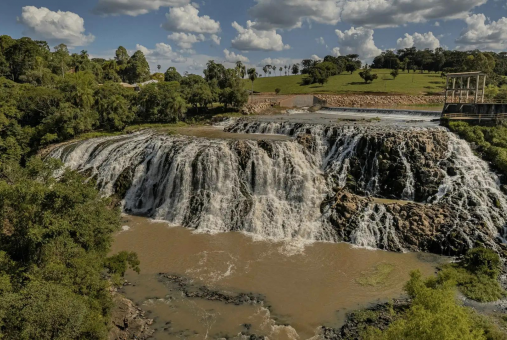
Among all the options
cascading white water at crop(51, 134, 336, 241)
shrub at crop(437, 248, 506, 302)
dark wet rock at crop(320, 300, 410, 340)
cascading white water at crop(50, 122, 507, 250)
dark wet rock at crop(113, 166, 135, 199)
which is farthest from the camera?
dark wet rock at crop(113, 166, 135, 199)

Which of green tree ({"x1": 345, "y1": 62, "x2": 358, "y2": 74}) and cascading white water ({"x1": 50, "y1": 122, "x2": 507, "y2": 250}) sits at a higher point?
green tree ({"x1": 345, "y1": 62, "x2": 358, "y2": 74})

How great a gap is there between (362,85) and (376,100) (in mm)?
16757

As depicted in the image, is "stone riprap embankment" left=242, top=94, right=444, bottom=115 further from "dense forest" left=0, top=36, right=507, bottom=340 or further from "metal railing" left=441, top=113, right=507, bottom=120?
"dense forest" left=0, top=36, right=507, bottom=340

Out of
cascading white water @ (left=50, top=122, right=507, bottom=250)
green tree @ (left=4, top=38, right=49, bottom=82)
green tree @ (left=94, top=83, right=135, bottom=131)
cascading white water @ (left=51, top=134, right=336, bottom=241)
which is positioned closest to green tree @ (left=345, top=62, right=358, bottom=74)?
green tree @ (left=94, top=83, right=135, bottom=131)

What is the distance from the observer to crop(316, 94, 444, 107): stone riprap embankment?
6109 cm

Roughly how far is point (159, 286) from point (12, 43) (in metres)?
75.5

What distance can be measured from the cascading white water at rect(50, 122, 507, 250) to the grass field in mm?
42301

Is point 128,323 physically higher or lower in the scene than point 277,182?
lower

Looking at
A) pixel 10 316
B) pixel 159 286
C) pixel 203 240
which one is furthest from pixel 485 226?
pixel 10 316

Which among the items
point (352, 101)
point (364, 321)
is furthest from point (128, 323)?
point (352, 101)

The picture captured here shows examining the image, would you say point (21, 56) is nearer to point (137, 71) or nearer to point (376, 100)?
point (137, 71)

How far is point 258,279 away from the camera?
19.7 m

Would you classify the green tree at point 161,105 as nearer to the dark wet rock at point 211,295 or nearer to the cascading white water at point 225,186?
the cascading white water at point 225,186

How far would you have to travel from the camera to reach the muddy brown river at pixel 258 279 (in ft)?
53.6
